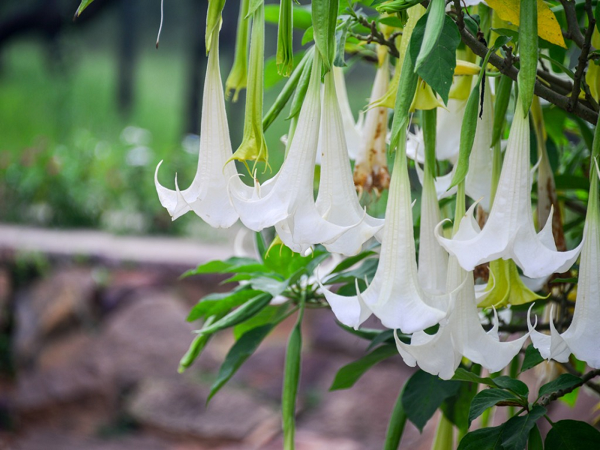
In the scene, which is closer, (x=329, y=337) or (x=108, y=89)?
(x=329, y=337)

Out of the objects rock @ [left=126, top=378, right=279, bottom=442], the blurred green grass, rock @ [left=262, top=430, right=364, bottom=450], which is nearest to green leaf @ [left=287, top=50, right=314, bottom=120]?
rock @ [left=262, top=430, right=364, bottom=450]

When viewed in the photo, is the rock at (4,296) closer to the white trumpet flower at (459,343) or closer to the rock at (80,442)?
the rock at (80,442)

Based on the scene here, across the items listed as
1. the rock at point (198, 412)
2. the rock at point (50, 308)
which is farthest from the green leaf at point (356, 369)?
the rock at point (50, 308)

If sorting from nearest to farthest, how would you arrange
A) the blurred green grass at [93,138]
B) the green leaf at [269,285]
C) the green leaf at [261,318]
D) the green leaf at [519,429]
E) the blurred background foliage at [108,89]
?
the green leaf at [519,429]
the green leaf at [269,285]
the green leaf at [261,318]
the blurred green grass at [93,138]
the blurred background foliage at [108,89]

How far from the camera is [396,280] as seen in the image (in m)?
0.32

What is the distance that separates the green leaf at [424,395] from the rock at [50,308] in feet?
7.03

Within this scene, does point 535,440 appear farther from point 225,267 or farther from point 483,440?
point 225,267

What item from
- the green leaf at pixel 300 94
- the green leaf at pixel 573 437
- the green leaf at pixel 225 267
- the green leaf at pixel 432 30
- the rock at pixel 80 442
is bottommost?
the rock at pixel 80 442

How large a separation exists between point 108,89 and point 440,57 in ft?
14.1

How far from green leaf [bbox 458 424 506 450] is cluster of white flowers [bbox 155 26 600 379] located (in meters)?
0.10

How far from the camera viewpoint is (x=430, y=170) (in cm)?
37

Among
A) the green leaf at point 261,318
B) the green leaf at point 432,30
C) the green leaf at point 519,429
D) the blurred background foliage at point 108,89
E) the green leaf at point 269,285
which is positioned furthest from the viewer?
the blurred background foliage at point 108,89

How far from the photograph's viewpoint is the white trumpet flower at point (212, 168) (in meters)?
0.35

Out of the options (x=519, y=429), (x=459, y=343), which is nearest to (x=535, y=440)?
(x=519, y=429)
